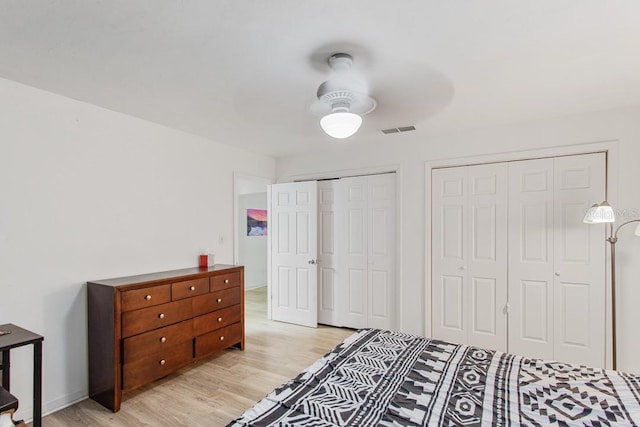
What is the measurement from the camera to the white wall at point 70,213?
7.33ft

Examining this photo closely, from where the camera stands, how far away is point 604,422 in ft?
4.36

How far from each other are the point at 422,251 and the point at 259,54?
2694 mm

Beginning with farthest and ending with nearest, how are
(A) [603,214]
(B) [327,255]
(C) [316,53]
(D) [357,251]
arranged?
(B) [327,255], (D) [357,251], (A) [603,214], (C) [316,53]

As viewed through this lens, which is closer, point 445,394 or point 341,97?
point 445,394

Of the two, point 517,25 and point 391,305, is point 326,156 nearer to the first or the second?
point 391,305

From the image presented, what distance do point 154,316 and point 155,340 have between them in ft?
0.63

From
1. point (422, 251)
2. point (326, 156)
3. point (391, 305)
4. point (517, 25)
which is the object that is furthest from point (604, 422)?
point (326, 156)

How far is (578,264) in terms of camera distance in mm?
2977

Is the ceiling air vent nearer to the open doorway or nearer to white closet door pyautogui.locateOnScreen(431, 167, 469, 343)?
white closet door pyautogui.locateOnScreen(431, 167, 469, 343)

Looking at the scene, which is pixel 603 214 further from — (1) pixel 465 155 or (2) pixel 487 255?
(1) pixel 465 155

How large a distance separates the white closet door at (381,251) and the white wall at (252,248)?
3523mm

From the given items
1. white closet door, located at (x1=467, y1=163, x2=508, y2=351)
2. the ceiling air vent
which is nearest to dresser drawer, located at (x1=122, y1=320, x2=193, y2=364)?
the ceiling air vent

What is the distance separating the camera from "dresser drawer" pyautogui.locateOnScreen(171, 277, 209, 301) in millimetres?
2797

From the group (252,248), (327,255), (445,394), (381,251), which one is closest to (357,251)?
(381,251)
